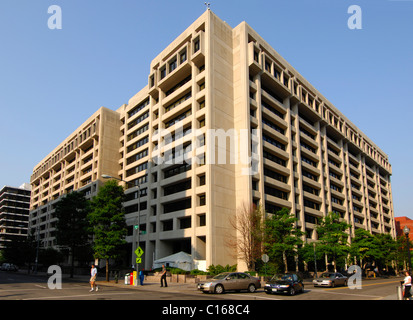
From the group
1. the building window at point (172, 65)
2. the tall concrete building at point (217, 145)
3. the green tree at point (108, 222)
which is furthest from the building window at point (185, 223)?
the building window at point (172, 65)

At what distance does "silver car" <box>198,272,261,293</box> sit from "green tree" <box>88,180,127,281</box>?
57.3ft

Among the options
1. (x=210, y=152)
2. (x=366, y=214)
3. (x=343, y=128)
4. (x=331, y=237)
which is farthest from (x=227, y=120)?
(x=366, y=214)

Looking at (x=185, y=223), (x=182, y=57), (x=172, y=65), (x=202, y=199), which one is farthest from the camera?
(x=172, y=65)

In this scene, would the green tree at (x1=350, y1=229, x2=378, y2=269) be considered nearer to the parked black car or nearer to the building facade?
the parked black car

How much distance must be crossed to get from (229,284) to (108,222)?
783 inches

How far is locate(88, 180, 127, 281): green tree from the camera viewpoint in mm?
37125

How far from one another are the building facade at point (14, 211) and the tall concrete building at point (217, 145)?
89.9 meters

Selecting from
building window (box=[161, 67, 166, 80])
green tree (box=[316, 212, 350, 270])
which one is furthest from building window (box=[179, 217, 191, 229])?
building window (box=[161, 67, 166, 80])

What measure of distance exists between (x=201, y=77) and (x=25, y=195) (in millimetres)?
134941

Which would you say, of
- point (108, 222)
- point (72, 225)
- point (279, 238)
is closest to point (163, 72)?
point (72, 225)

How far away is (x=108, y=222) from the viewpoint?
3809cm

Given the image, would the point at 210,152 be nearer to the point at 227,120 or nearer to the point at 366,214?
the point at 227,120

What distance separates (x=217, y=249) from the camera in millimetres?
42312

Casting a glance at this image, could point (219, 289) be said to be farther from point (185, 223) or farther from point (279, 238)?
point (185, 223)
